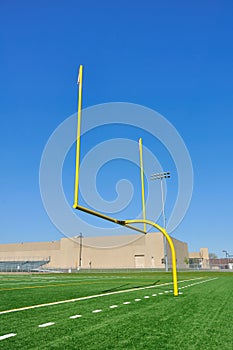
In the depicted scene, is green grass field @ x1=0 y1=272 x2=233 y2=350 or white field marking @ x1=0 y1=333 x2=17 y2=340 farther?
white field marking @ x1=0 y1=333 x2=17 y2=340

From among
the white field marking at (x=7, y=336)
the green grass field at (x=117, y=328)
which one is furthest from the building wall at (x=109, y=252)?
the white field marking at (x=7, y=336)

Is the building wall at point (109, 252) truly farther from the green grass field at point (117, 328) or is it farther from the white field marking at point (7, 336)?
the white field marking at point (7, 336)

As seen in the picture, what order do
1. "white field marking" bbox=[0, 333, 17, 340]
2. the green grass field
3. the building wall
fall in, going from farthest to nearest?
the building wall < "white field marking" bbox=[0, 333, 17, 340] < the green grass field

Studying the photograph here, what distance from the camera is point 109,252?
5072cm

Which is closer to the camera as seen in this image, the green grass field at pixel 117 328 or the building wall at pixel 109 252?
the green grass field at pixel 117 328

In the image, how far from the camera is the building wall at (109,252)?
155ft

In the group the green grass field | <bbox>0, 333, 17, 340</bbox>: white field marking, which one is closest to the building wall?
the green grass field

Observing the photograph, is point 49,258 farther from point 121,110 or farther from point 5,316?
point 5,316

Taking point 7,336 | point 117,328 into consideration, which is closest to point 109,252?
point 117,328

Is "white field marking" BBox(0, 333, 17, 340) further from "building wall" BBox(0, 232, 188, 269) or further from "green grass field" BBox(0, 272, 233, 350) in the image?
"building wall" BBox(0, 232, 188, 269)

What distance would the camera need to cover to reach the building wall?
155ft

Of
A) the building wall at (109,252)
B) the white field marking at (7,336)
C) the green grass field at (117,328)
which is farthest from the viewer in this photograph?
the building wall at (109,252)

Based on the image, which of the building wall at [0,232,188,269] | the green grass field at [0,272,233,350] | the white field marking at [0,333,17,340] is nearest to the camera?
the green grass field at [0,272,233,350]

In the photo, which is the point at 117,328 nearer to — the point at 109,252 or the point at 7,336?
the point at 7,336
